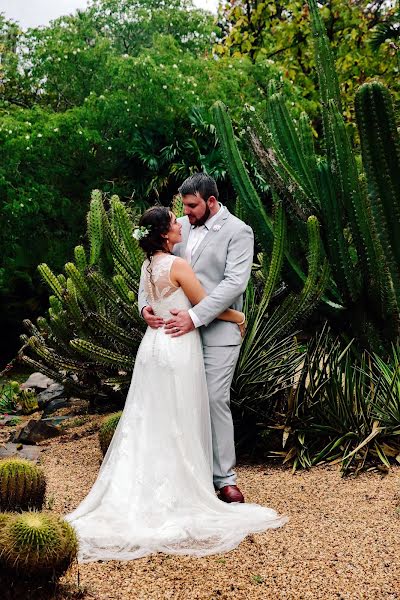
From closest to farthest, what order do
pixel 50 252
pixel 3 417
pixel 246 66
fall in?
pixel 3 417 → pixel 50 252 → pixel 246 66

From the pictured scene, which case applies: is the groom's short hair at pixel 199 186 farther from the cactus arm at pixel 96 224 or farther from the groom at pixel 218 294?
the cactus arm at pixel 96 224

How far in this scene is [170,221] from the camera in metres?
4.61

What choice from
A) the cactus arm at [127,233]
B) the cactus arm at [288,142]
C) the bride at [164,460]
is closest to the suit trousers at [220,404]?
the bride at [164,460]

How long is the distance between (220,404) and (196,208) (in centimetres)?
126

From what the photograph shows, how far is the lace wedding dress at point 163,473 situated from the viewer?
13.0 feet

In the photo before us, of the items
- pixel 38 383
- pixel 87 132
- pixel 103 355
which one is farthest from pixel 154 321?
pixel 87 132

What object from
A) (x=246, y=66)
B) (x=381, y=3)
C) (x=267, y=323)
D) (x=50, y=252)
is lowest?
(x=50, y=252)

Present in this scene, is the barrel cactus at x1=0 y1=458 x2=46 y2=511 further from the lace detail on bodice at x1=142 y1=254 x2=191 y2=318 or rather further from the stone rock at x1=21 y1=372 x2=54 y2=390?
the stone rock at x1=21 y1=372 x2=54 y2=390

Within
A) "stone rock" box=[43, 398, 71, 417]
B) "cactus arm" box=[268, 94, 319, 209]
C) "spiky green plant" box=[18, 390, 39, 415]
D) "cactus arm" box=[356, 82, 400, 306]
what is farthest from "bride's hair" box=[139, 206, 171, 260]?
"spiky green plant" box=[18, 390, 39, 415]

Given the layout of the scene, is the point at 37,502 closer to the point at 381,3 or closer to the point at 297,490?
the point at 297,490

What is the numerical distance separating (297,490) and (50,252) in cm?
1126

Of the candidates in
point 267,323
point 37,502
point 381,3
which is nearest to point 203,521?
point 37,502

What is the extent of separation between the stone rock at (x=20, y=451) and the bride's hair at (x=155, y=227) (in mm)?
2674

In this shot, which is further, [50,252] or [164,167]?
[164,167]
